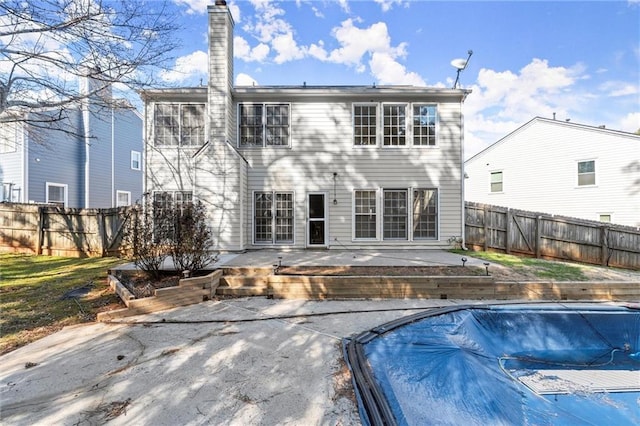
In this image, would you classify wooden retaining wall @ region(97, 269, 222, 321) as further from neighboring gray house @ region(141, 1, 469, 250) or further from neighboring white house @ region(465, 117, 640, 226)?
neighboring white house @ region(465, 117, 640, 226)

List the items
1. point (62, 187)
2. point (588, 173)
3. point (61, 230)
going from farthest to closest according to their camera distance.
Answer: point (62, 187)
point (588, 173)
point (61, 230)

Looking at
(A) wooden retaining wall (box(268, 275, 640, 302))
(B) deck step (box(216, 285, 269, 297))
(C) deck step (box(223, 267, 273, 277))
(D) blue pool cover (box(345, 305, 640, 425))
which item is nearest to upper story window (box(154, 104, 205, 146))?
(C) deck step (box(223, 267, 273, 277))

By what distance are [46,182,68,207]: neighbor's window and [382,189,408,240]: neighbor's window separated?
15423 mm

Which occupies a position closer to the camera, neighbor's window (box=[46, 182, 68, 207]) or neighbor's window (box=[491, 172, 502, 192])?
neighbor's window (box=[46, 182, 68, 207])

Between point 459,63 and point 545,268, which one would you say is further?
point 459,63

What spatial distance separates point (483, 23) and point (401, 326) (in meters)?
→ 11.5

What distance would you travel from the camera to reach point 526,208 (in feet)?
46.1

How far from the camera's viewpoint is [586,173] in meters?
12.8

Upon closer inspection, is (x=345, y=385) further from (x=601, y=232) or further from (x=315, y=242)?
(x=601, y=232)

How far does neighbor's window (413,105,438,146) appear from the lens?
1009cm

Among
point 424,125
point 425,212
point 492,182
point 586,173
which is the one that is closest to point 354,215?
point 425,212

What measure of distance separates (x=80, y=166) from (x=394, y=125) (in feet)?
53.3

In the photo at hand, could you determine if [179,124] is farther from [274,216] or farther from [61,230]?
[61,230]

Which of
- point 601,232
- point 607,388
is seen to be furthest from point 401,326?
point 601,232
